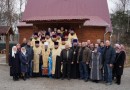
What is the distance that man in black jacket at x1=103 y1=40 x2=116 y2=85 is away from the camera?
12.0m

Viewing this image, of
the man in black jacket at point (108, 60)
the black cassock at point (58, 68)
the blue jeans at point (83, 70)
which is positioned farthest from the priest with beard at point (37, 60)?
the man in black jacket at point (108, 60)

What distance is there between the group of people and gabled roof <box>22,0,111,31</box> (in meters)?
5.59

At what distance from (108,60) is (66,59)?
188 centimetres

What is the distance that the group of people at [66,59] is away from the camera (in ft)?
40.2

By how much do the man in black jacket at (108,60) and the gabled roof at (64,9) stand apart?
7.20 metres

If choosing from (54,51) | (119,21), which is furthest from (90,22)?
(119,21)

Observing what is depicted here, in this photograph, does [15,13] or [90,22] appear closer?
[90,22]

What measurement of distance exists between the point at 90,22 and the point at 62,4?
2.30m

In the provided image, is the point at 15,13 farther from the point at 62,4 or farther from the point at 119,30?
the point at 62,4

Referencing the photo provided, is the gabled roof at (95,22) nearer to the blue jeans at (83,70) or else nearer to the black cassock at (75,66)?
the black cassock at (75,66)

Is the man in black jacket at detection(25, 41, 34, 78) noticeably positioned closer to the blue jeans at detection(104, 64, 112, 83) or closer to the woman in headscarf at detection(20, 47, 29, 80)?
the woman in headscarf at detection(20, 47, 29, 80)

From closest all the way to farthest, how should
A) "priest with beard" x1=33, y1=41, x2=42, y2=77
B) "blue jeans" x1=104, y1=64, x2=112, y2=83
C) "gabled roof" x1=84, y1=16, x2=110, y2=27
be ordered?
"blue jeans" x1=104, y1=64, x2=112, y2=83, "priest with beard" x1=33, y1=41, x2=42, y2=77, "gabled roof" x1=84, y1=16, x2=110, y2=27

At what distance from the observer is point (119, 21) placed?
39.6 metres

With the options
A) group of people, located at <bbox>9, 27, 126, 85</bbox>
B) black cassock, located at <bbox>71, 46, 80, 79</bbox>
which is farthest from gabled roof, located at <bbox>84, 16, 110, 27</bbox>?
black cassock, located at <bbox>71, 46, 80, 79</bbox>
